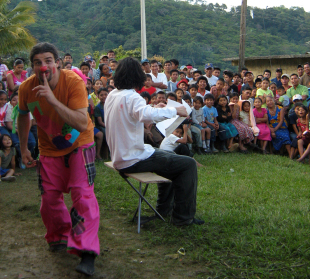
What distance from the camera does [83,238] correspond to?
3.26 meters

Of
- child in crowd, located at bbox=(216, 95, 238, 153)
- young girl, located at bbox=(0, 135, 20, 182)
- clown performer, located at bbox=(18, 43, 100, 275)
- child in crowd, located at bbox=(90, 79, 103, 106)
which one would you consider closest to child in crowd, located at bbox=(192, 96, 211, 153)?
child in crowd, located at bbox=(216, 95, 238, 153)

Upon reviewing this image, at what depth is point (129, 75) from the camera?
4.14 metres

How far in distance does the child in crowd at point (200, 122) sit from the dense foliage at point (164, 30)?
16183mm

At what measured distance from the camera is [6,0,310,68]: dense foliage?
26.3m

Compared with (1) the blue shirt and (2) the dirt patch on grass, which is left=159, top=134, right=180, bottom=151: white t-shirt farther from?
(1) the blue shirt

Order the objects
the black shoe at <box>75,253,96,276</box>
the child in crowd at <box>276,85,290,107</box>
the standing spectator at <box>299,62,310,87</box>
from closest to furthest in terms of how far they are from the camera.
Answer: the black shoe at <box>75,253,96,276</box>
the child in crowd at <box>276,85,290,107</box>
the standing spectator at <box>299,62,310,87</box>

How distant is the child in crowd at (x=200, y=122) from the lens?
9516mm

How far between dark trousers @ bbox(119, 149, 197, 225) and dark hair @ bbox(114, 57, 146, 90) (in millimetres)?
805

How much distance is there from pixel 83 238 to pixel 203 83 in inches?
296

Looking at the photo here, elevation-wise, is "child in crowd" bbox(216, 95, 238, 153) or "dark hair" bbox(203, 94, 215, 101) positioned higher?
"dark hair" bbox(203, 94, 215, 101)

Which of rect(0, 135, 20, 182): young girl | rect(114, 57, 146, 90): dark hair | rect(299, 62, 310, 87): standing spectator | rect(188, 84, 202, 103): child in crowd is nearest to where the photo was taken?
rect(114, 57, 146, 90): dark hair

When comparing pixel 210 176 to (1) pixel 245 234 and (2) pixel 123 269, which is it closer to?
(1) pixel 245 234

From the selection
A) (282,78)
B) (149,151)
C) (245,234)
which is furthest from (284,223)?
(282,78)

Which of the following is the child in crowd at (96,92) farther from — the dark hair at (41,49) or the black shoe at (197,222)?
the dark hair at (41,49)
